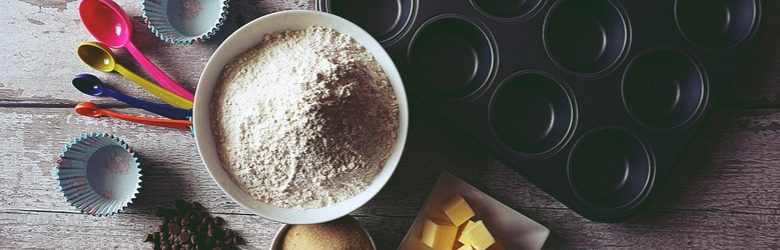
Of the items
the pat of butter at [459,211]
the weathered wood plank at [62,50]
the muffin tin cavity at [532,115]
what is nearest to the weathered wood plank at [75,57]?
the weathered wood plank at [62,50]

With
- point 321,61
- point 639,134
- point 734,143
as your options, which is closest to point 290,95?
point 321,61

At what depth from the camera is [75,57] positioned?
122 cm

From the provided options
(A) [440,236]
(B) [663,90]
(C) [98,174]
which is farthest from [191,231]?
(B) [663,90]

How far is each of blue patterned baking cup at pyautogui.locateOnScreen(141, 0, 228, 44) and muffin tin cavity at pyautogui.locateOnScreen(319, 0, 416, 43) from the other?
21cm

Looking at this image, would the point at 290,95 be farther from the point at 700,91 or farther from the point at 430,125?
the point at 700,91

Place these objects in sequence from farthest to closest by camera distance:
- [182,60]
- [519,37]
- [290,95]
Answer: [182,60], [519,37], [290,95]

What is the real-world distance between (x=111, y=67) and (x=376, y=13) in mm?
454

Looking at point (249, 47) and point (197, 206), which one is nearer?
point (249, 47)

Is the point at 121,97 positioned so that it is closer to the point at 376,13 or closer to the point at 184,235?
the point at 184,235

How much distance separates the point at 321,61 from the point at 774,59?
763 mm

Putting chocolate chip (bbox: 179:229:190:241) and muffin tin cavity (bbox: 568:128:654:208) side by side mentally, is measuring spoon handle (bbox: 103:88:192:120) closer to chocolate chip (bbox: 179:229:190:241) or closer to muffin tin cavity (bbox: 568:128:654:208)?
chocolate chip (bbox: 179:229:190:241)

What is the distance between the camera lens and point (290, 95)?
38.0 inches

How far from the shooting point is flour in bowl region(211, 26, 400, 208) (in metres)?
0.97

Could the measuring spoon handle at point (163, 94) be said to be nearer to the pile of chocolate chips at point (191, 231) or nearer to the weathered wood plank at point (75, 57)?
the weathered wood plank at point (75, 57)
